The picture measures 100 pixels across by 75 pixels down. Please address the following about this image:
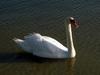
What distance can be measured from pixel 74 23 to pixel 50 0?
5.39 meters

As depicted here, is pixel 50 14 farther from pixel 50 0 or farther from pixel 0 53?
pixel 0 53

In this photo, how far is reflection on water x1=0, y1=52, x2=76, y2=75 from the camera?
43.7 feet

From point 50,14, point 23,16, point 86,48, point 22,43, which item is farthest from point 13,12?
point 86,48

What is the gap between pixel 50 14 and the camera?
17672mm

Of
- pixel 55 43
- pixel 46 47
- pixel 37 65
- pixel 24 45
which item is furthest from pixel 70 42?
pixel 24 45

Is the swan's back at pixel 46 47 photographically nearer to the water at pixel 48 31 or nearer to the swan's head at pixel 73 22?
the water at pixel 48 31

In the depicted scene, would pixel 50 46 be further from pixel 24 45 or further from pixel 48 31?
pixel 48 31

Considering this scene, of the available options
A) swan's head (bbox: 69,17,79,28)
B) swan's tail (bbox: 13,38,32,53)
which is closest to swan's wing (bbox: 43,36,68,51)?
swan's tail (bbox: 13,38,32,53)

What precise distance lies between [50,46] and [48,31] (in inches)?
79.7

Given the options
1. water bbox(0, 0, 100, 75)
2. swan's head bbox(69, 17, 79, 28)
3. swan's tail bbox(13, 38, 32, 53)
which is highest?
swan's head bbox(69, 17, 79, 28)

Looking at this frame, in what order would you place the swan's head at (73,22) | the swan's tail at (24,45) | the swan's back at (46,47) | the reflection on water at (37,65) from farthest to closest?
1. the swan's tail at (24,45)
2. the swan's back at (46,47)
3. the swan's head at (73,22)
4. the reflection on water at (37,65)

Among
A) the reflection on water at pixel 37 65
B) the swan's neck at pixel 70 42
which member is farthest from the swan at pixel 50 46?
the reflection on water at pixel 37 65

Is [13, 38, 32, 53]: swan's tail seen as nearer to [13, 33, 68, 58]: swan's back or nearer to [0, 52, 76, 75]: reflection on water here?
[13, 33, 68, 58]: swan's back

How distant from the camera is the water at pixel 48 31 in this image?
13500 mm
